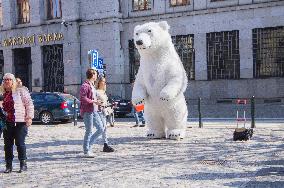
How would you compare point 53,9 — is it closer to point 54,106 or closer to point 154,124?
point 54,106

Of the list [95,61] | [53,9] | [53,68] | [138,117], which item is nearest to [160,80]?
[138,117]

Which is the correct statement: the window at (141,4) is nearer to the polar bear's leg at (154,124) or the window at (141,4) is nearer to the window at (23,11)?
the window at (23,11)

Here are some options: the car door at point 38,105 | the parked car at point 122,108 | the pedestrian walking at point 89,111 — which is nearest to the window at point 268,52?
the parked car at point 122,108

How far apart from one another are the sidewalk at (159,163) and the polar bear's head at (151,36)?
2454 millimetres

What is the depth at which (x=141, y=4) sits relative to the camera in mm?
30453

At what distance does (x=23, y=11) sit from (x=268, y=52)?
18.5m

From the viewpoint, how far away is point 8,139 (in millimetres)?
8469

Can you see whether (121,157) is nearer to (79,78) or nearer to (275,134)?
(275,134)

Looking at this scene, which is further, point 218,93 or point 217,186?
point 218,93

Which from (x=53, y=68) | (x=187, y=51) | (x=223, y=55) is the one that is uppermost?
(x=187, y=51)

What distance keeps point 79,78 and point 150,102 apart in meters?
20.3

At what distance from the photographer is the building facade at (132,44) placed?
1055 inches

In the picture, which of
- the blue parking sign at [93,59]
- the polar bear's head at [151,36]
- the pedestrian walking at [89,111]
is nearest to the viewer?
the pedestrian walking at [89,111]

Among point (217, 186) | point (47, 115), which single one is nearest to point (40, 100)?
point (47, 115)
